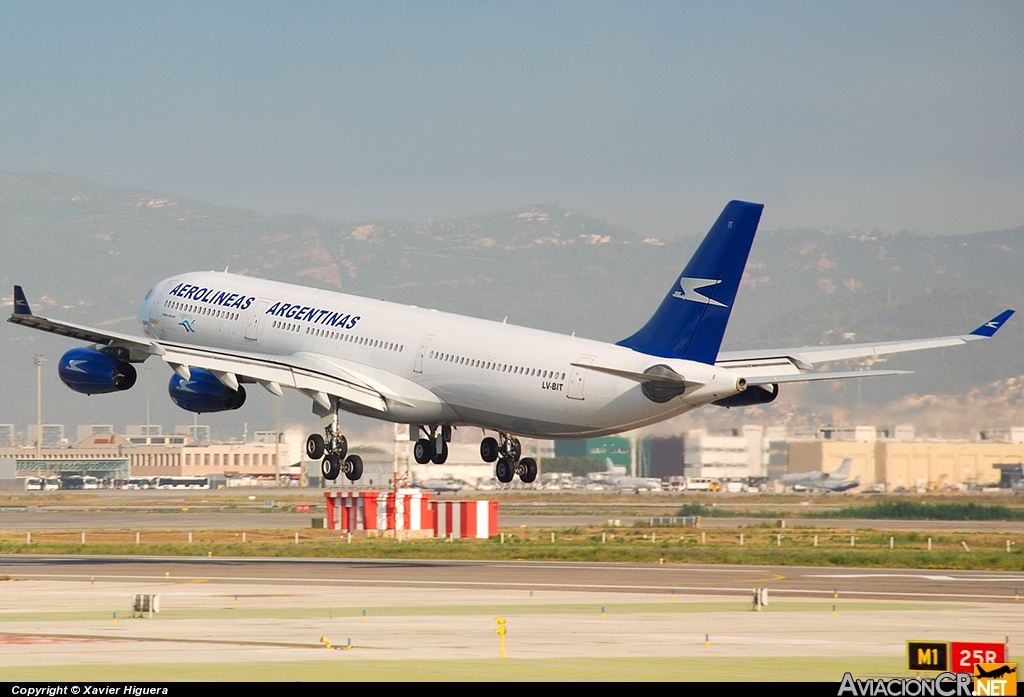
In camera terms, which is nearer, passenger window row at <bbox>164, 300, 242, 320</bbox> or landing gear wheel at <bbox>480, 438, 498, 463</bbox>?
landing gear wheel at <bbox>480, 438, 498, 463</bbox>

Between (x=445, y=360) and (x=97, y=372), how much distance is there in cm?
1318

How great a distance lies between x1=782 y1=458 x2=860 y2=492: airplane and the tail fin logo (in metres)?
126

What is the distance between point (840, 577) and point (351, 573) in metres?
19.2

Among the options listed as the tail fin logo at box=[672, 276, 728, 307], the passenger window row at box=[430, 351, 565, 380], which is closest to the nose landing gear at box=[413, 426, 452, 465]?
the passenger window row at box=[430, 351, 565, 380]

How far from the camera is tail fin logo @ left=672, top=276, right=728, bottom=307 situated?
49.8 m

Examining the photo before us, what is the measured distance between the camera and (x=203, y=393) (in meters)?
58.4

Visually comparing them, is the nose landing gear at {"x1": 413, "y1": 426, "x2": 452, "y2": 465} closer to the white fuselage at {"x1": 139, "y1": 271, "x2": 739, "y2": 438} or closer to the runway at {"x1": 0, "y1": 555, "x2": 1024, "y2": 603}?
the white fuselage at {"x1": 139, "y1": 271, "x2": 739, "y2": 438}

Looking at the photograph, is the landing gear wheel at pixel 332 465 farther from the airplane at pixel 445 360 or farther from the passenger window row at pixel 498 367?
the passenger window row at pixel 498 367

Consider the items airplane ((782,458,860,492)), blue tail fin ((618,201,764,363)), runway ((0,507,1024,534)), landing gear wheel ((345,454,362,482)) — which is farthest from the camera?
airplane ((782,458,860,492))

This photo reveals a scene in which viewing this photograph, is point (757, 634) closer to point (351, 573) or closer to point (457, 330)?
point (457, 330)

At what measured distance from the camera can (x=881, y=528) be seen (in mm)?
106062

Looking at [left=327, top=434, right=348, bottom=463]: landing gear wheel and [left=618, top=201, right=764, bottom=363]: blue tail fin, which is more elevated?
[left=618, top=201, right=764, bottom=363]: blue tail fin

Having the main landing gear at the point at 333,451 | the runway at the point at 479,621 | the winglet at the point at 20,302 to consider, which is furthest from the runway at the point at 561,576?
the winglet at the point at 20,302

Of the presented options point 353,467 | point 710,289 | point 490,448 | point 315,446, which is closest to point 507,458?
point 490,448
